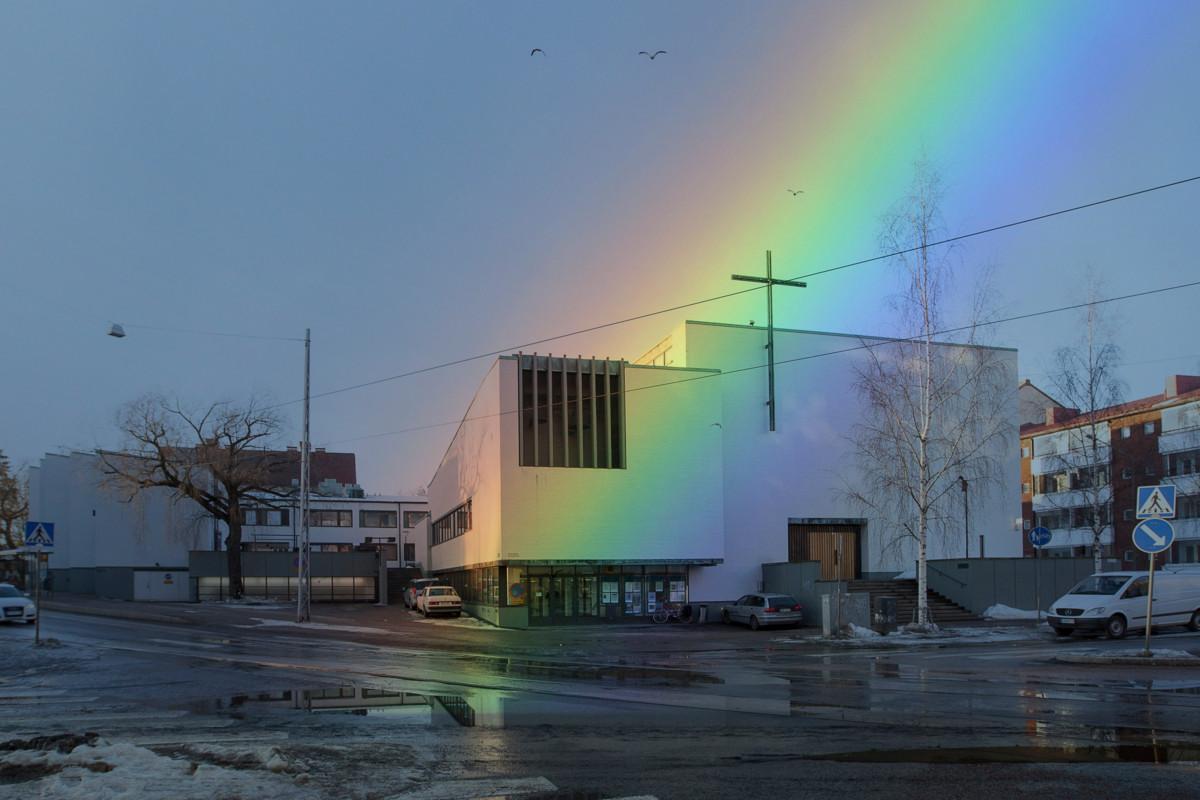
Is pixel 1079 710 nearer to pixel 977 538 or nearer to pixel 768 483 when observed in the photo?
pixel 768 483

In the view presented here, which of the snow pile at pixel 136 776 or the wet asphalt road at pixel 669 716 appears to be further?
the wet asphalt road at pixel 669 716

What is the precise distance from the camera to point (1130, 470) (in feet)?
216

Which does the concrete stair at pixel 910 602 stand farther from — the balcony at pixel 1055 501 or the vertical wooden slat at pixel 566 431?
the balcony at pixel 1055 501

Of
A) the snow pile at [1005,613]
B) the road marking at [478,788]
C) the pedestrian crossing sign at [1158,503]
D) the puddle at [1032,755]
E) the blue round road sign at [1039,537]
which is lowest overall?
the snow pile at [1005,613]

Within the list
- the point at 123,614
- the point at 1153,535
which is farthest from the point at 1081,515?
the point at 123,614

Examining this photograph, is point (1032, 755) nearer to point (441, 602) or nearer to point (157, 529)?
point (441, 602)

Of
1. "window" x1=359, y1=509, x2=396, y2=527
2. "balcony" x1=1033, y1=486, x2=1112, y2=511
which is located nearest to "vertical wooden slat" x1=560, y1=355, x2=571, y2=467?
"balcony" x1=1033, y1=486, x2=1112, y2=511

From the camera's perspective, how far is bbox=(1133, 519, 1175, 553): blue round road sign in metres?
18.1

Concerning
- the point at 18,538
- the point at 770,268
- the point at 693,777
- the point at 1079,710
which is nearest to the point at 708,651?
the point at 1079,710

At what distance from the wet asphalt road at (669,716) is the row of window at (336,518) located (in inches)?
2476

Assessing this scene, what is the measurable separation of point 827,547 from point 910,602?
7.12 metres

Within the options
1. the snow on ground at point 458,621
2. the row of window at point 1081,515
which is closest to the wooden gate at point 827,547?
the snow on ground at point 458,621

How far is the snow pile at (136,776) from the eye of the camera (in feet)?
22.1

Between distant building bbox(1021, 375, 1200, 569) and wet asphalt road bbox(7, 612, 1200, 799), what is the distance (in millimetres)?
43446
